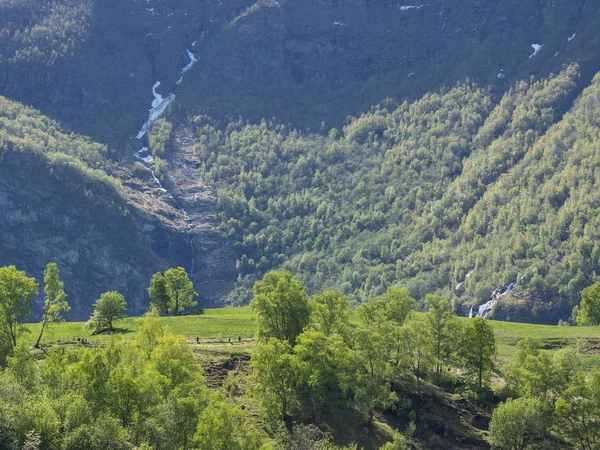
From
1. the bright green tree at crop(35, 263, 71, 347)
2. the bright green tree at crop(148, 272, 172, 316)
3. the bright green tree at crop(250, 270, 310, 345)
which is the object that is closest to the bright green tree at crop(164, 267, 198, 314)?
the bright green tree at crop(148, 272, 172, 316)

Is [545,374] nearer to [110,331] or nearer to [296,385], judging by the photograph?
[296,385]

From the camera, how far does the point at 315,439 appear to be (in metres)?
92.2

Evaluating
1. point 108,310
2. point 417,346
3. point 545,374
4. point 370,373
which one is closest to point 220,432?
point 370,373

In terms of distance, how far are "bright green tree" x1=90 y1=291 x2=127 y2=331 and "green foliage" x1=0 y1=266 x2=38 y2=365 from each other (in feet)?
83.3

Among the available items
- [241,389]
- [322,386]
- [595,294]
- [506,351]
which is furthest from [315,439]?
[595,294]

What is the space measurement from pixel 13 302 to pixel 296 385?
3396cm

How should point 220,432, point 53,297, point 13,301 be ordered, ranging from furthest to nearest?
1. point 53,297
2. point 13,301
3. point 220,432

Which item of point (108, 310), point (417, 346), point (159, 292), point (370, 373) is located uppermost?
point (159, 292)

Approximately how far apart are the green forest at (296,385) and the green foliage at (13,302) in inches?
Answer: 6.2

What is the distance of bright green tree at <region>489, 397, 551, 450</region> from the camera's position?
321 feet

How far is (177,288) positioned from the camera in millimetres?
155375

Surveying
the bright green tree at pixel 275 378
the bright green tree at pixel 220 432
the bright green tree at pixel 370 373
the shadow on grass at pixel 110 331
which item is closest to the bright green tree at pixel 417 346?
the bright green tree at pixel 370 373

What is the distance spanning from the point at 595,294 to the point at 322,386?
7178 centimetres

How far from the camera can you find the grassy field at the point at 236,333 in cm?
12194
